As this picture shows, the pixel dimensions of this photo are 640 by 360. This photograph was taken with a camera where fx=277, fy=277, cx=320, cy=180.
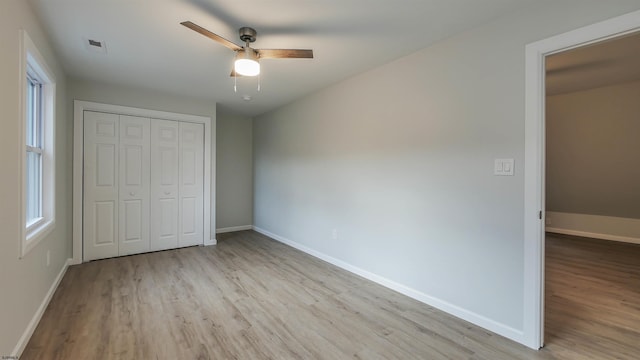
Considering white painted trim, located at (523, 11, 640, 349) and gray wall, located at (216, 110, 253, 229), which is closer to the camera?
white painted trim, located at (523, 11, 640, 349)

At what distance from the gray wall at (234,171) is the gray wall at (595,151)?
614 centimetres

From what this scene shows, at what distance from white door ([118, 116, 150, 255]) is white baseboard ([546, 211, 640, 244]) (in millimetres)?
7692

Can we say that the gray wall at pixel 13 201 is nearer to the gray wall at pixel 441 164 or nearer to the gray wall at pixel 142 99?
the gray wall at pixel 142 99

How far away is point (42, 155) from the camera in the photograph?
8.89ft

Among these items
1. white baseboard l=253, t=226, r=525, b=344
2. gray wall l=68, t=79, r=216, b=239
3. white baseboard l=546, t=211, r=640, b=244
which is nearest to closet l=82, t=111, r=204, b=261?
gray wall l=68, t=79, r=216, b=239

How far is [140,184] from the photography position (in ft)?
13.5

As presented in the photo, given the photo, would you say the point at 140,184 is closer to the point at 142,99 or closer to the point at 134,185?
the point at 134,185

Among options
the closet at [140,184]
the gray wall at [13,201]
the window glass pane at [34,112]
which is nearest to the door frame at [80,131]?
the closet at [140,184]

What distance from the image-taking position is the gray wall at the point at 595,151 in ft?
14.8

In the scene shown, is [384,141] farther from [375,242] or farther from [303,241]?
[303,241]

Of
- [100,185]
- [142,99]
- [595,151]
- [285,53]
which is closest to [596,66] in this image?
[595,151]

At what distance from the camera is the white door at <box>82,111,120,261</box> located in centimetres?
375

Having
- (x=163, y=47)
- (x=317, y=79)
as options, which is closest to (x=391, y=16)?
(x=317, y=79)

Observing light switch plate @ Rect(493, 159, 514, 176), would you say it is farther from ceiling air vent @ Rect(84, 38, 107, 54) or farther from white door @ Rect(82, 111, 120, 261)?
white door @ Rect(82, 111, 120, 261)
